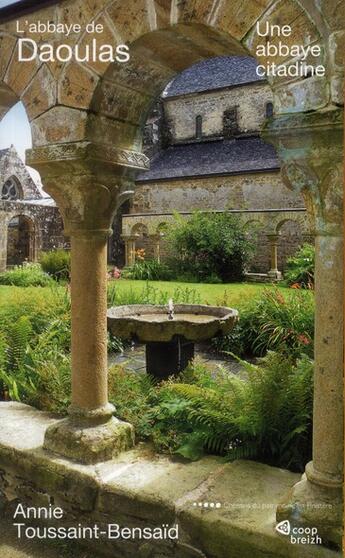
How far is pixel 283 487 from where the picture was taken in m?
2.60

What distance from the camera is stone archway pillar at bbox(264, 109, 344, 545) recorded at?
83.3 inches

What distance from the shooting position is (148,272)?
50.4ft

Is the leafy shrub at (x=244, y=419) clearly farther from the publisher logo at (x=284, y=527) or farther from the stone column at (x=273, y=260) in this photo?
the stone column at (x=273, y=260)

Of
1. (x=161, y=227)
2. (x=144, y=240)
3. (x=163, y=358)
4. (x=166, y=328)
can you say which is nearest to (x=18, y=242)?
(x=144, y=240)

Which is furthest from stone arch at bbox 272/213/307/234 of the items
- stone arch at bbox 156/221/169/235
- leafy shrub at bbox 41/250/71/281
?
leafy shrub at bbox 41/250/71/281

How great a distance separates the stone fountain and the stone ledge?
154 cm

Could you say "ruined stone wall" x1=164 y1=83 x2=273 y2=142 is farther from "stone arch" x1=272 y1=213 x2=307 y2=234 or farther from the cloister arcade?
the cloister arcade

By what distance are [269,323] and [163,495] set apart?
4477mm

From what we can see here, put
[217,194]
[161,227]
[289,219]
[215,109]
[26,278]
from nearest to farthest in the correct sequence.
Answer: [26,278], [289,219], [161,227], [217,194], [215,109]

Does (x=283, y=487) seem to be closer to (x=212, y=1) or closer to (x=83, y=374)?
(x=83, y=374)

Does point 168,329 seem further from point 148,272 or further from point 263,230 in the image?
point 263,230

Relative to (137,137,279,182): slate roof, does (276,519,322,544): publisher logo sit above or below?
below

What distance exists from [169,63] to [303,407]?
86.9 inches

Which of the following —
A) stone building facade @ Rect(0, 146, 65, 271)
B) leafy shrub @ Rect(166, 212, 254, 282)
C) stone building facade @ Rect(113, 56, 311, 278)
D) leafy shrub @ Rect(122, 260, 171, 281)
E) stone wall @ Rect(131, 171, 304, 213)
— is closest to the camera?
leafy shrub @ Rect(122, 260, 171, 281)
